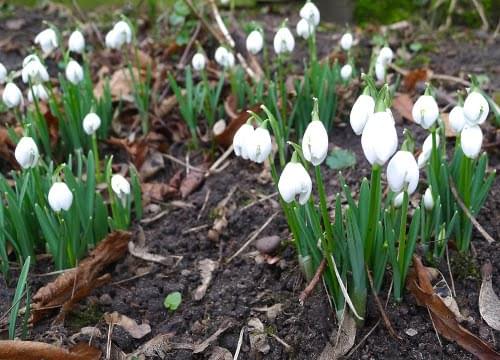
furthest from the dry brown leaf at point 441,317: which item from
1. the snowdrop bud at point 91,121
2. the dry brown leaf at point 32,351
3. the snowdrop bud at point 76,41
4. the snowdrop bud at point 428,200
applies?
the snowdrop bud at point 76,41

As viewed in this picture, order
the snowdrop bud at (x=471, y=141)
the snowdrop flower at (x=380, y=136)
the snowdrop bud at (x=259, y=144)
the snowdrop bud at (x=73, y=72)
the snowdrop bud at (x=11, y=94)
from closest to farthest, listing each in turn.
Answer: the snowdrop flower at (x=380, y=136)
the snowdrop bud at (x=259, y=144)
the snowdrop bud at (x=471, y=141)
the snowdrop bud at (x=11, y=94)
the snowdrop bud at (x=73, y=72)

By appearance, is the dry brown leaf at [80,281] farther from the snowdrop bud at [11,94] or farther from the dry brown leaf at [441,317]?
the dry brown leaf at [441,317]

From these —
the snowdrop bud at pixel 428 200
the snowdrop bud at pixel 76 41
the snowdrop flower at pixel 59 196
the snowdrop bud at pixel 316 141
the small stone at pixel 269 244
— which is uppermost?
the snowdrop bud at pixel 316 141

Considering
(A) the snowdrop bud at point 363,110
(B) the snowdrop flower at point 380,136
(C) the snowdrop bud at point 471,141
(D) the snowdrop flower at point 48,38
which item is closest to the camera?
(B) the snowdrop flower at point 380,136

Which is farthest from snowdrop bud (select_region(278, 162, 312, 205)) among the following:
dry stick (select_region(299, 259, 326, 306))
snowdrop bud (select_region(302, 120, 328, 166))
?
dry stick (select_region(299, 259, 326, 306))

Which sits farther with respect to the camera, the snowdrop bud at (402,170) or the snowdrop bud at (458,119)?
the snowdrop bud at (458,119)

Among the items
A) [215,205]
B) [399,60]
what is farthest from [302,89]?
[399,60]

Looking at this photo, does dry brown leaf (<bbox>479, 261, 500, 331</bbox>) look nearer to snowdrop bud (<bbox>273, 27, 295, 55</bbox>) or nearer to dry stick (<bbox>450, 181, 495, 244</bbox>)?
dry stick (<bbox>450, 181, 495, 244</bbox>)
